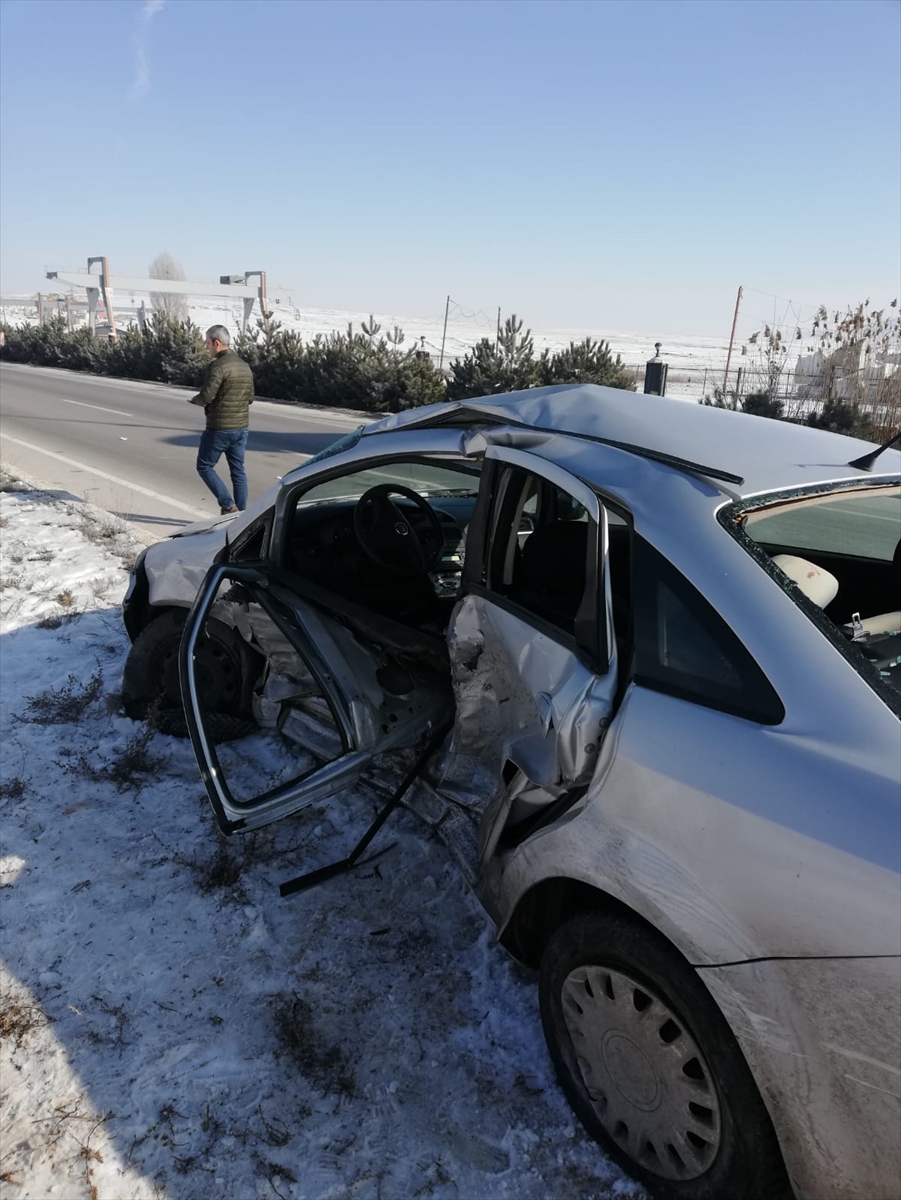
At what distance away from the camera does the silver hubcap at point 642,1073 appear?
181 centimetres

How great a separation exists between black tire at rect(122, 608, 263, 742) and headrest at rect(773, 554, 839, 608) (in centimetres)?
227

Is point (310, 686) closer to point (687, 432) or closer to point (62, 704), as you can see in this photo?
point (62, 704)

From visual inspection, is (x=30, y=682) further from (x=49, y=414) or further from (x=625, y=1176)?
(x=49, y=414)

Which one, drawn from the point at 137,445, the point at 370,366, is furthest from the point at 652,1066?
the point at 370,366

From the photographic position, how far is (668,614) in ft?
6.28

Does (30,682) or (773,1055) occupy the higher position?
(773,1055)

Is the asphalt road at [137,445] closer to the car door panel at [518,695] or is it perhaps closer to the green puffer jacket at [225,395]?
the green puffer jacket at [225,395]

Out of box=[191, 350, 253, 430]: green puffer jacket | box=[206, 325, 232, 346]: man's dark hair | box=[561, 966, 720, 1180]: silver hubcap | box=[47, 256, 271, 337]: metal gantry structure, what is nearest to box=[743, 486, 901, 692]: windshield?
box=[561, 966, 720, 1180]: silver hubcap

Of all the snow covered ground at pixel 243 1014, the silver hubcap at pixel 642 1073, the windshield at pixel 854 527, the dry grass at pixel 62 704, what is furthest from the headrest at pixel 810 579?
the dry grass at pixel 62 704

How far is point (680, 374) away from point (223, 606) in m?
45.9

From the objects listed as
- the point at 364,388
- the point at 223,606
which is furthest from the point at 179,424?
the point at 223,606

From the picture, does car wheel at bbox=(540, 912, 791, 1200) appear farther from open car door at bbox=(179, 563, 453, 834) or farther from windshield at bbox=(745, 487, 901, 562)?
windshield at bbox=(745, 487, 901, 562)

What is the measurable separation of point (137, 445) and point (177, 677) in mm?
11038

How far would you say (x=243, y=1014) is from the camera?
2490 mm
